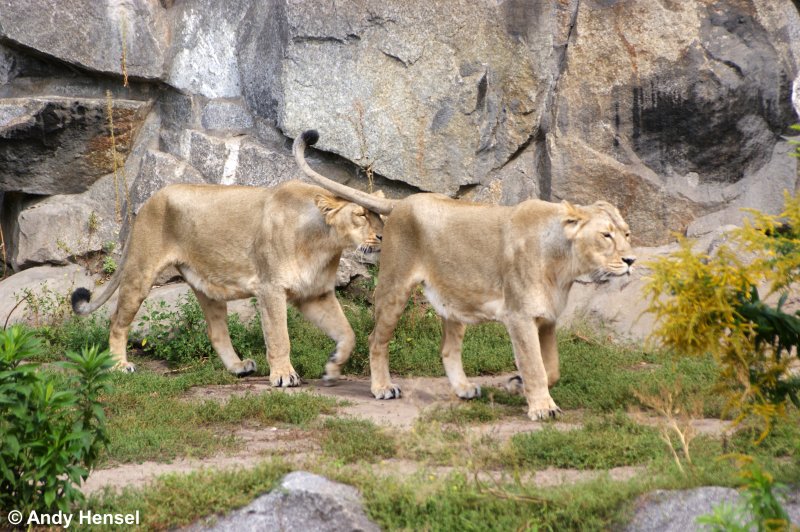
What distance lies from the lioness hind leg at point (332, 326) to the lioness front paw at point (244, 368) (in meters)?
0.71

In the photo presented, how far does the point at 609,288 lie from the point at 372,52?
3.49 metres

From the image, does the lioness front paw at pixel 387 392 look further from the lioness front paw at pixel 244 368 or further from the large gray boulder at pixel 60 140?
the large gray boulder at pixel 60 140

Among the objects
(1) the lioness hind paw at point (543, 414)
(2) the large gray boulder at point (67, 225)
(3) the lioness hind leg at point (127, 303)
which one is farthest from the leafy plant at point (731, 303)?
(2) the large gray boulder at point (67, 225)

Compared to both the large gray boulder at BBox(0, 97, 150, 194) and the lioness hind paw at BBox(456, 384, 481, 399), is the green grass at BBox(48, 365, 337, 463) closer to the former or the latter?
the lioness hind paw at BBox(456, 384, 481, 399)

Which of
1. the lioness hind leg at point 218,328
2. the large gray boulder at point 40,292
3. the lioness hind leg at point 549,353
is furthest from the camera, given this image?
the large gray boulder at point 40,292

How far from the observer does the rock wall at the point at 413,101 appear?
1040cm

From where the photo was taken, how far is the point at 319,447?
6430mm

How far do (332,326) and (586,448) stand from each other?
10.8 feet

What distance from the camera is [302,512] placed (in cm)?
513

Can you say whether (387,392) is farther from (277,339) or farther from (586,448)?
(586,448)

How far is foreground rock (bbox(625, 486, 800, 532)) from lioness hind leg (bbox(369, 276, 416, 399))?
11.4 feet

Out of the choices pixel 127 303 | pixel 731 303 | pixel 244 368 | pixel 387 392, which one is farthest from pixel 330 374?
pixel 731 303

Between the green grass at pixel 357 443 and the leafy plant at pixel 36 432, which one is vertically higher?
the leafy plant at pixel 36 432

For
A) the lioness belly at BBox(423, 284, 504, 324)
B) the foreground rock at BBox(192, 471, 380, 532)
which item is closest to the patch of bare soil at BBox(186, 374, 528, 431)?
the lioness belly at BBox(423, 284, 504, 324)
